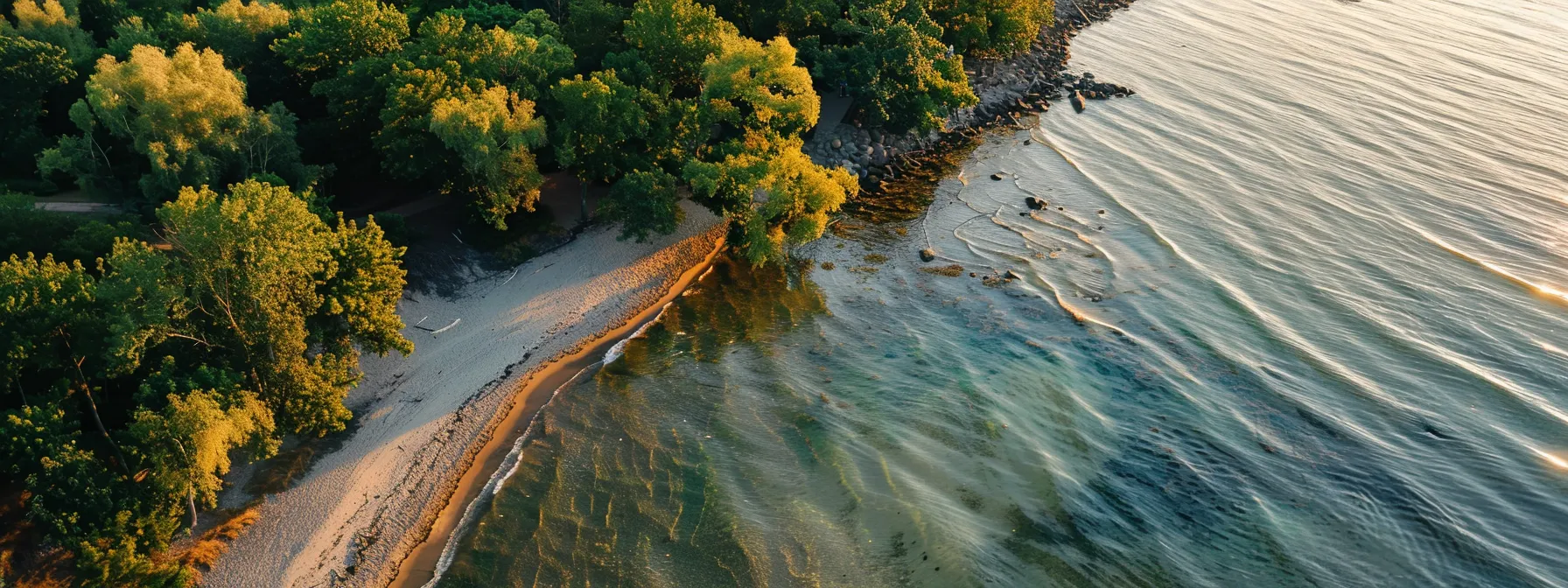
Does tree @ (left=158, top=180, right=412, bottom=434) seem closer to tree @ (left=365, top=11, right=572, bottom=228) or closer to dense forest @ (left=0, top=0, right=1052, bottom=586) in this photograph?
dense forest @ (left=0, top=0, right=1052, bottom=586)

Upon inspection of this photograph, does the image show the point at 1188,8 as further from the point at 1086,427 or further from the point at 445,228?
the point at 445,228

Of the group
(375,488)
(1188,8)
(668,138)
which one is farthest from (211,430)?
(1188,8)

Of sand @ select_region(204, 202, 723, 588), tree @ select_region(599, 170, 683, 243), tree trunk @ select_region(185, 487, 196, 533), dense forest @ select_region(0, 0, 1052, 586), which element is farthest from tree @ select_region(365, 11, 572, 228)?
tree trunk @ select_region(185, 487, 196, 533)

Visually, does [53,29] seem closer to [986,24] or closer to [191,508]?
[191,508]

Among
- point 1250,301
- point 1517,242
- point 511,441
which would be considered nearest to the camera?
point 511,441

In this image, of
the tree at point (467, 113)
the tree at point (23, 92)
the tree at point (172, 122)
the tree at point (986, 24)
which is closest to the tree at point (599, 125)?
the tree at point (467, 113)

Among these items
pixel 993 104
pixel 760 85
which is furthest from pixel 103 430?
pixel 993 104

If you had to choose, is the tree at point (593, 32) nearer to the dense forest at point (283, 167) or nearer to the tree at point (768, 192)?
the dense forest at point (283, 167)
